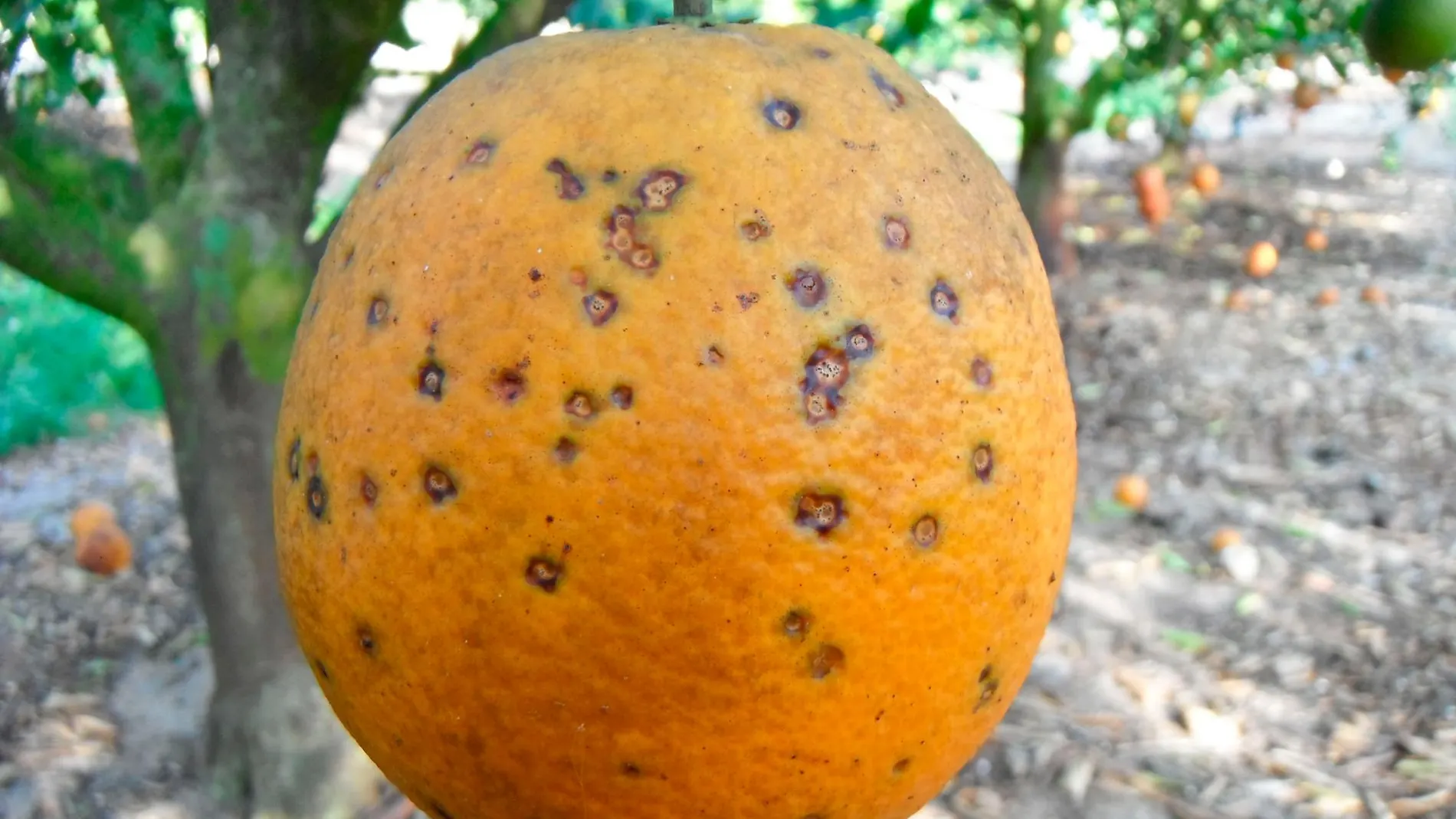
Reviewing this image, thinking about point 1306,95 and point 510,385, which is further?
point 1306,95

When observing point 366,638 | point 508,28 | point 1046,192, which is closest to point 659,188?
point 366,638

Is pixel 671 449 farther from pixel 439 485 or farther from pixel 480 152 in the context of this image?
pixel 480 152

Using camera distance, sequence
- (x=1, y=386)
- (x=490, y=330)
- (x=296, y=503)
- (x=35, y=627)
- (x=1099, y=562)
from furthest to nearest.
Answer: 1. (x=1, y=386)
2. (x=1099, y=562)
3. (x=35, y=627)
4. (x=296, y=503)
5. (x=490, y=330)

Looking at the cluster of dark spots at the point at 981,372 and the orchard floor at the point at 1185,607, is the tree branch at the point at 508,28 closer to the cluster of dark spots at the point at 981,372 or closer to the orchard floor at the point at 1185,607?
the cluster of dark spots at the point at 981,372

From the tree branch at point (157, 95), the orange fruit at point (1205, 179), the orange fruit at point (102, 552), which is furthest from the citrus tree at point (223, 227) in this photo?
the orange fruit at point (1205, 179)

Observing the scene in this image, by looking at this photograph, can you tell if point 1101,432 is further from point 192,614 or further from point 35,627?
point 35,627

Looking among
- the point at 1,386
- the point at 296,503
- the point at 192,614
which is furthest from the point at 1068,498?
the point at 1,386
